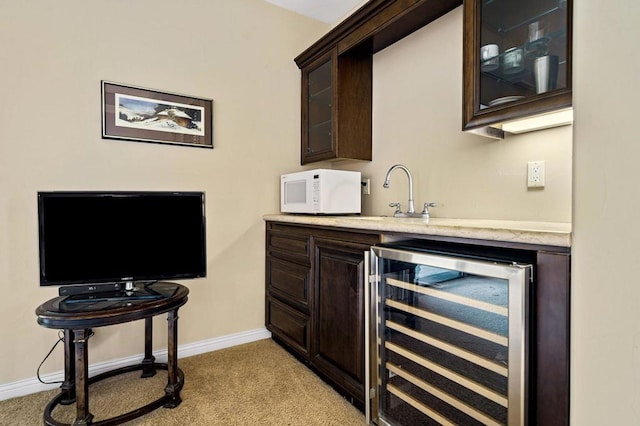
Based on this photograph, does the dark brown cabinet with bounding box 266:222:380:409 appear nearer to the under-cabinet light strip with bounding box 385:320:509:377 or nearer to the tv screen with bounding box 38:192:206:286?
the under-cabinet light strip with bounding box 385:320:509:377

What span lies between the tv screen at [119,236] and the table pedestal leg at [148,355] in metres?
0.47

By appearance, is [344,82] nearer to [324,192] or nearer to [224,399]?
[324,192]

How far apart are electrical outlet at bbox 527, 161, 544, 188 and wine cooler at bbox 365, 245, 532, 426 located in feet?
2.37

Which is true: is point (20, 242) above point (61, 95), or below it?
below

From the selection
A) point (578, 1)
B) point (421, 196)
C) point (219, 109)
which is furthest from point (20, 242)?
point (578, 1)

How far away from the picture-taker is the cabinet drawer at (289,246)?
2.17m

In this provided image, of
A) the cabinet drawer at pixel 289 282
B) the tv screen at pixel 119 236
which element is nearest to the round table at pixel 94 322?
the tv screen at pixel 119 236

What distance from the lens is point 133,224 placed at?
5.95 ft

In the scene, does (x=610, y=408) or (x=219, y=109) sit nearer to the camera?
(x=610, y=408)

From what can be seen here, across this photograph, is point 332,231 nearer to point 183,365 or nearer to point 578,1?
point 183,365

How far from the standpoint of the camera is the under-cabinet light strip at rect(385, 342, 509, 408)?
1.12m

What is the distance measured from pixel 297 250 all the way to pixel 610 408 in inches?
76.4

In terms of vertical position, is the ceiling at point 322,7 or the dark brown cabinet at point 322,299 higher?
the ceiling at point 322,7

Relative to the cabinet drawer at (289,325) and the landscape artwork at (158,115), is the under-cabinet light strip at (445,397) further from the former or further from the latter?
the landscape artwork at (158,115)
